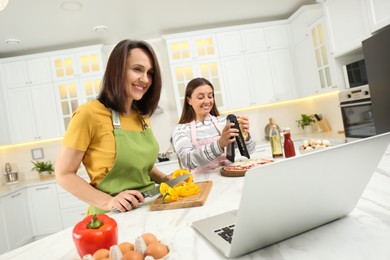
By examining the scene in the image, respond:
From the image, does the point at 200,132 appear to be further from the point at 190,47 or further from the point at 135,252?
the point at 190,47

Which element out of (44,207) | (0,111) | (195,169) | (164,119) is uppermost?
(0,111)

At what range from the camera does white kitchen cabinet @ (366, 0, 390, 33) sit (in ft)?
7.73

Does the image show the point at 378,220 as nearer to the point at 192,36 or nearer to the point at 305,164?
the point at 305,164

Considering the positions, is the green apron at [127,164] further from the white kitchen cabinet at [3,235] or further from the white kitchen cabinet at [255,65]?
the white kitchen cabinet at [255,65]

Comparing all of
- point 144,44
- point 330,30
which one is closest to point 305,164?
point 144,44

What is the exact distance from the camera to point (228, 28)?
4.16 metres

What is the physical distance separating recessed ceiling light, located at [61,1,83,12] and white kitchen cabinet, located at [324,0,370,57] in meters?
2.84

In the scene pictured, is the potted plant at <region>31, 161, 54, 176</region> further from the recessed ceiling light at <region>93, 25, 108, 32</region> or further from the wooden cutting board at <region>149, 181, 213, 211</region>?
the wooden cutting board at <region>149, 181, 213, 211</region>

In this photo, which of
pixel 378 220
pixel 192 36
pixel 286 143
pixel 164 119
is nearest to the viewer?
pixel 378 220

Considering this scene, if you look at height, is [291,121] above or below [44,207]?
above

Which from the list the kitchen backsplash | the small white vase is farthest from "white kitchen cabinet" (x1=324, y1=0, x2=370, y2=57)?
the small white vase

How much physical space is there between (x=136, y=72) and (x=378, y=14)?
239 centimetres

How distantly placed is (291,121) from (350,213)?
13.8 ft

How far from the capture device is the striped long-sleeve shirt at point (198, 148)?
174cm
